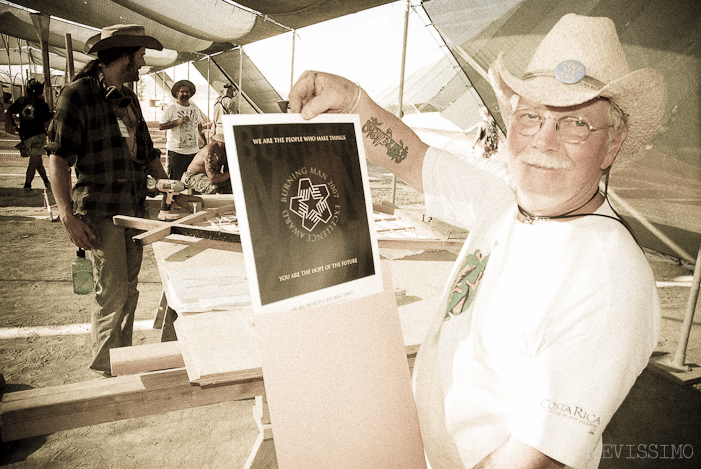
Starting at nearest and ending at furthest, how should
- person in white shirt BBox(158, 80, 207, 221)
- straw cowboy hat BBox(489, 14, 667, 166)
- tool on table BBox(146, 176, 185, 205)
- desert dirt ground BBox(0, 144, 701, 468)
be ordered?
1. straw cowboy hat BBox(489, 14, 667, 166)
2. desert dirt ground BBox(0, 144, 701, 468)
3. tool on table BBox(146, 176, 185, 205)
4. person in white shirt BBox(158, 80, 207, 221)

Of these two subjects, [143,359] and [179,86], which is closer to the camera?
[143,359]

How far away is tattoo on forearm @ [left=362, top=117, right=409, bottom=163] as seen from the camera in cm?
118

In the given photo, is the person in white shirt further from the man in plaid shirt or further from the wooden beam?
the wooden beam

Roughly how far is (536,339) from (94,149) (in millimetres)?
2638

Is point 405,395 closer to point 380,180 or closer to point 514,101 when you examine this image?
point 514,101

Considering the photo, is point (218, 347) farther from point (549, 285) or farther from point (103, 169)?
point (103, 169)

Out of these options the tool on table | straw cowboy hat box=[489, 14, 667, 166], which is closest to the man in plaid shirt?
the tool on table

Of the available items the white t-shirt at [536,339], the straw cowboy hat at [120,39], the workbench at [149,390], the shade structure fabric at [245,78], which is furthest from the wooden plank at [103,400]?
the shade structure fabric at [245,78]

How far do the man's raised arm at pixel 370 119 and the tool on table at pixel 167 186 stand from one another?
206 cm

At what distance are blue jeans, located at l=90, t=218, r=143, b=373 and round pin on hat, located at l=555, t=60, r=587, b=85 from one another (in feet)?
8.30

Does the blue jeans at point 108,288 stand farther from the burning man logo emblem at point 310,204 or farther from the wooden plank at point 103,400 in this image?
the burning man logo emblem at point 310,204

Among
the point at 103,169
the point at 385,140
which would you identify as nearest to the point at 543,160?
the point at 385,140

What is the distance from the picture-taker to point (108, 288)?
2.54 m

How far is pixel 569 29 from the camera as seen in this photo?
3.19ft
